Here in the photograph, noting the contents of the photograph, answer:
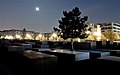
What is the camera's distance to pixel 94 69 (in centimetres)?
979

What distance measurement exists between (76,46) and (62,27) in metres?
9.52

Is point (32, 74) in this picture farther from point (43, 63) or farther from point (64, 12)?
point (64, 12)

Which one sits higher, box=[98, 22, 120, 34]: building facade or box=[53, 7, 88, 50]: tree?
box=[98, 22, 120, 34]: building facade

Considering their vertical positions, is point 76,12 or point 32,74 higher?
point 76,12

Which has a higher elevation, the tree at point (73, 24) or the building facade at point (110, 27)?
the building facade at point (110, 27)

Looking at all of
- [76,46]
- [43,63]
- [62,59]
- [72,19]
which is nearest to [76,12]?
[72,19]

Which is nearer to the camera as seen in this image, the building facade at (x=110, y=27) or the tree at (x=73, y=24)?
the tree at (x=73, y=24)

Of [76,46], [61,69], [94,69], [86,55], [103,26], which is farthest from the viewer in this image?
[103,26]

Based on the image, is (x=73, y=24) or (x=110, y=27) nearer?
(x=73, y=24)

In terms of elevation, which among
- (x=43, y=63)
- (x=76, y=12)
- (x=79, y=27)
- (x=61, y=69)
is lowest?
(x=61, y=69)

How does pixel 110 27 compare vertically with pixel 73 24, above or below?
above

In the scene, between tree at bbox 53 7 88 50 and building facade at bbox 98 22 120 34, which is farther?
building facade at bbox 98 22 120 34

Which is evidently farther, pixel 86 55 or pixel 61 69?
pixel 86 55

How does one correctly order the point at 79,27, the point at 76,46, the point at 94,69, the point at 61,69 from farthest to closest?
the point at 76,46, the point at 79,27, the point at 61,69, the point at 94,69
